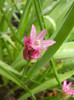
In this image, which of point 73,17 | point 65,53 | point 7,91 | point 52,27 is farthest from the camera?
point 7,91

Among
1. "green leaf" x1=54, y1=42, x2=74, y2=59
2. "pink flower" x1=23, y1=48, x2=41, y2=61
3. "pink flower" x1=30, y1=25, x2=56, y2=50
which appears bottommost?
"green leaf" x1=54, y1=42, x2=74, y2=59

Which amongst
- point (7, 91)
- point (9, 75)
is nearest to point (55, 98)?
point (9, 75)

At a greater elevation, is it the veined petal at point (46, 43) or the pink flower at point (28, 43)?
the pink flower at point (28, 43)

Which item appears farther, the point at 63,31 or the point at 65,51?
the point at 65,51

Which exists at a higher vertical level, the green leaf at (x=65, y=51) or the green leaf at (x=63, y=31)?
the green leaf at (x=63, y=31)

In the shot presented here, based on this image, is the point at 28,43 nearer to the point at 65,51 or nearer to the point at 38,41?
the point at 38,41

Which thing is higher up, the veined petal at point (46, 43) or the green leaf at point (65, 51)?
the veined petal at point (46, 43)

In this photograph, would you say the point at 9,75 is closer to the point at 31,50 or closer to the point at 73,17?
the point at 31,50

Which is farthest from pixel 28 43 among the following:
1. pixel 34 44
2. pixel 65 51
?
pixel 65 51

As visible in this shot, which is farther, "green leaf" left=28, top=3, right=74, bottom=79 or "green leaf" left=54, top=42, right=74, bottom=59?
"green leaf" left=54, top=42, right=74, bottom=59

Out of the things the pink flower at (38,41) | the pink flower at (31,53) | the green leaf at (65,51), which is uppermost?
the pink flower at (38,41)

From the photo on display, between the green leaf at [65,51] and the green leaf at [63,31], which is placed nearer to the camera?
the green leaf at [63,31]
